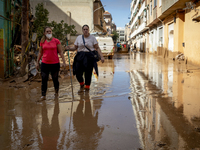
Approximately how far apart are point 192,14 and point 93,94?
39.2 ft

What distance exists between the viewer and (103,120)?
4062mm

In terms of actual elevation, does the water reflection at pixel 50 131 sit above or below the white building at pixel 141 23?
below

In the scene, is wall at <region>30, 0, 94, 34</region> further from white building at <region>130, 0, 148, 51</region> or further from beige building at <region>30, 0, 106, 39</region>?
white building at <region>130, 0, 148, 51</region>

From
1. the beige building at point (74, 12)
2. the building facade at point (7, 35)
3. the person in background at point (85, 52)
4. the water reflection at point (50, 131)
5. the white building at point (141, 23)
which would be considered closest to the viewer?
the water reflection at point (50, 131)

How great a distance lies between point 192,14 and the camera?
15.8 metres

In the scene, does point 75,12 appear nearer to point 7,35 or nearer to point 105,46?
point 105,46

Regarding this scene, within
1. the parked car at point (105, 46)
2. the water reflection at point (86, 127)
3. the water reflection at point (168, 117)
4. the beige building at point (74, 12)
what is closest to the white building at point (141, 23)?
the beige building at point (74, 12)

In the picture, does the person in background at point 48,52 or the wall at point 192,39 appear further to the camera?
the wall at point 192,39

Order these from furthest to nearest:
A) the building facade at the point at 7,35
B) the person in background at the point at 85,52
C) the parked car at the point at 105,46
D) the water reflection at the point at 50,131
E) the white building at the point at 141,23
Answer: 1. the white building at the point at 141,23
2. the parked car at the point at 105,46
3. the building facade at the point at 7,35
4. the person in background at the point at 85,52
5. the water reflection at the point at 50,131

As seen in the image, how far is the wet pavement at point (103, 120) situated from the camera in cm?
306

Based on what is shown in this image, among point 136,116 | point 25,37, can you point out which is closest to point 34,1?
point 25,37

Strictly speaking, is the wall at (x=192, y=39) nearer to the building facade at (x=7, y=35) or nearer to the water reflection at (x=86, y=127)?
the building facade at (x=7, y=35)

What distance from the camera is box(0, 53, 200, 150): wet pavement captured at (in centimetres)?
306

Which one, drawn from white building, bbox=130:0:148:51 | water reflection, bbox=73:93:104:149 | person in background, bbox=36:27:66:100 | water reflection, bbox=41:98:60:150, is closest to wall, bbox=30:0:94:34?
white building, bbox=130:0:148:51
